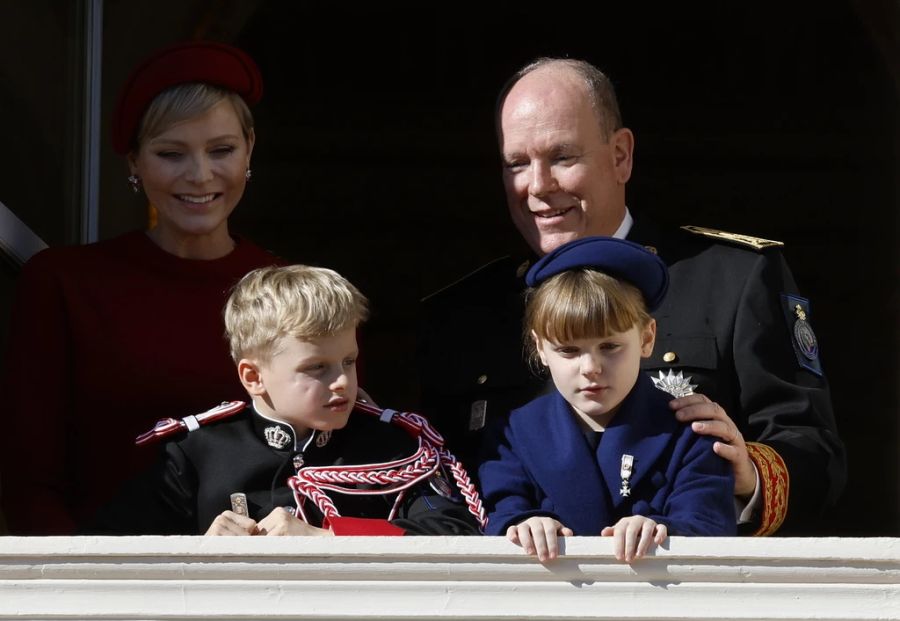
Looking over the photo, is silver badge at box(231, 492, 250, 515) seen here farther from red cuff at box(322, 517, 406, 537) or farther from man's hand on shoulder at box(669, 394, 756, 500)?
man's hand on shoulder at box(669, 394, 756, 500)

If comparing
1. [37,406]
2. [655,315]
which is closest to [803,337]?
[655,315]

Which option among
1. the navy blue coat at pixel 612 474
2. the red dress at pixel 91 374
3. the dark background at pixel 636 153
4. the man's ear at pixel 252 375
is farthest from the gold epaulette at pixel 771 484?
the dark background at pixel 636 153

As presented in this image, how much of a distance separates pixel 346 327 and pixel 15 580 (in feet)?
2.28

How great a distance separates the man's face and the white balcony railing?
43.8 inches

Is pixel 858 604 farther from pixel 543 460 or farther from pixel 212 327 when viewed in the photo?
pixel 212 327

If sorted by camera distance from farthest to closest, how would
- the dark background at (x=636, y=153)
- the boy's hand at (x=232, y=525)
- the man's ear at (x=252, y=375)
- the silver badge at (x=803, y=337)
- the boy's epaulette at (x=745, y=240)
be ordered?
the dark background at (x=636, y=153), the boy's epaulette at (x=745, y=240), the silver badge at (x=803, y=337), the man's ear at (x=252, y=375), the boy's hand at (x=232, y=525)

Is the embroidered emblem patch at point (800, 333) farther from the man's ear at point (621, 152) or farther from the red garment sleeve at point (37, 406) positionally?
the red garment sleeve at point (37, 406)

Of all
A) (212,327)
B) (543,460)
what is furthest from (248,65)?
(543,460)

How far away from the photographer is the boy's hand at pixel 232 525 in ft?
10.8

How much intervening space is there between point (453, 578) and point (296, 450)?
0.52 meters

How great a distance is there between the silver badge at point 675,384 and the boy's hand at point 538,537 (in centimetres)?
63

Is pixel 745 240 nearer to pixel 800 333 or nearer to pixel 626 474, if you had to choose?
pixel 800 333

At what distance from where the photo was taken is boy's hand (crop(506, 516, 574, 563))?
10.1 feet

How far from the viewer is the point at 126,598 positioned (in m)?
3.16
